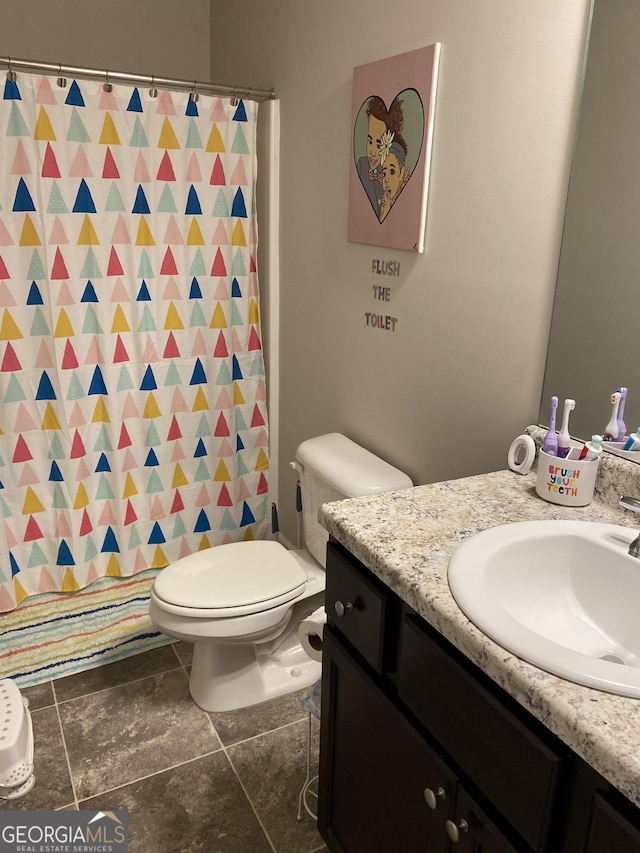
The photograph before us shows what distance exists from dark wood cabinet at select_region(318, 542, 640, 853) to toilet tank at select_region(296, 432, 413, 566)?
56cm

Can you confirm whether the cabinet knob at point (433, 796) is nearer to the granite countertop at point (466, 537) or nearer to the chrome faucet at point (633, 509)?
the granite countertop at point (466, 537)

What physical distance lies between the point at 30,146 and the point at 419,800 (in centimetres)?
204

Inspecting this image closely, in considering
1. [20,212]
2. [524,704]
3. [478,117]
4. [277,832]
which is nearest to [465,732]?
[524,704]

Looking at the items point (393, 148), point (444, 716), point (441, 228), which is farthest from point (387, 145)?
point (444, 716)

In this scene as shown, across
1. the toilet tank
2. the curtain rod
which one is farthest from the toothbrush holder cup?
the curtain rod

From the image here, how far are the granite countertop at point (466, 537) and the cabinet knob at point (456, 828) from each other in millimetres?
269

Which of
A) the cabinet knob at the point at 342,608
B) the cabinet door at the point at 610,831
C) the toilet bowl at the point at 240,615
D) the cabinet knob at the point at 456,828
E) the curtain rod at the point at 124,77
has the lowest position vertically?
the toilet bowl at the point at 240,615

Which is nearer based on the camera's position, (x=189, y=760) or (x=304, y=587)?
(x=189, y=760)

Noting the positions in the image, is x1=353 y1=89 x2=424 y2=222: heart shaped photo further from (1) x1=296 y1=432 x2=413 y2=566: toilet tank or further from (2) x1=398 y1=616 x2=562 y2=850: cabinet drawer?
(2) x1=398 y1=616 x2=562 y2=850: cabinet drawer

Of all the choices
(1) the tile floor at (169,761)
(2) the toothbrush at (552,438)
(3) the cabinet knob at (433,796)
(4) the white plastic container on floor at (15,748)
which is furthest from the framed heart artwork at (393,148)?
(4) the white plastic container on floor at (15,748)

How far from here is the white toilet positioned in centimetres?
185

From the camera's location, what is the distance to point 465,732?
38.8 inches

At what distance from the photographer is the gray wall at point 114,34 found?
2500mm

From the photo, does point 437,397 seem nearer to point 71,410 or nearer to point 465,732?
point 465,732
